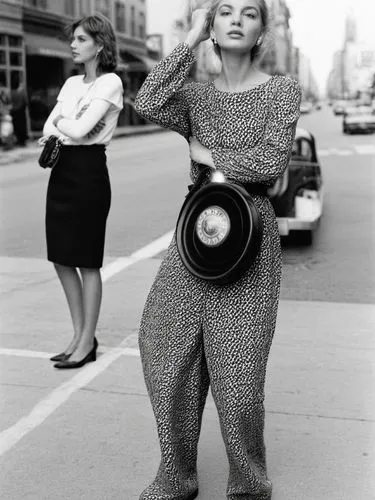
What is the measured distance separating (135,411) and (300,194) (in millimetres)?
6522

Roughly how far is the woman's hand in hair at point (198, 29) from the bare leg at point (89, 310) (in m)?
2.26

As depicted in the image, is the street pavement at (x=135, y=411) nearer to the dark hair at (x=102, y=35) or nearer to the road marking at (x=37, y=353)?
the road marking at (x=37, y=353)

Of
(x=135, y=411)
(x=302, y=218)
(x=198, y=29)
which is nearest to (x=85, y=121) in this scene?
(x=135, y=411)

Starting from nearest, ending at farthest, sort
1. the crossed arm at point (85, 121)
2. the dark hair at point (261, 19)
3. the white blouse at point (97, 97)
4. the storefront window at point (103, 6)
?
1. the dark hair at point (261, 19)
2. the crossed arm at point (85, 121)
3. the white blouse at point (97, 97)
4. the storefront window at point (103, 6)

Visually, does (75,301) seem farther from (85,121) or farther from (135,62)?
(135,62)

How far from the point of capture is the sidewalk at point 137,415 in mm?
3393

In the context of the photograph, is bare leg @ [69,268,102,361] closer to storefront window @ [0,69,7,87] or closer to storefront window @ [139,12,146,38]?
storefront window @ [0,69,7,87]

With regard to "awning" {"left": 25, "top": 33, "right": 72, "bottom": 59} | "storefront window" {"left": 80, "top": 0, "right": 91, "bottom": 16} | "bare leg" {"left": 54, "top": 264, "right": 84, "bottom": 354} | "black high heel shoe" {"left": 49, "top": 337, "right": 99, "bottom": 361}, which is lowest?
"black high heel shoe" {"left": 49, "top": 337, "right": 99, "bottom": 361}

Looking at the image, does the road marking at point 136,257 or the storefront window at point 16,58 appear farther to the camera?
the storefront window at point 16,58

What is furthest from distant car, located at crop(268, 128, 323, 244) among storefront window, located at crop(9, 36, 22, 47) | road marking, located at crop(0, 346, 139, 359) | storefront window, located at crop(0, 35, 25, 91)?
storefront window, located at crop(9, 36, 22, 47)

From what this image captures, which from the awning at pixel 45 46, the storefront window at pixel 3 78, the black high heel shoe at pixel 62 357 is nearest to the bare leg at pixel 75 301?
the black high heel shoe at pixel 62 357

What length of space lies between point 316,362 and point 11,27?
28594 millimetres

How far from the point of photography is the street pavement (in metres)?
3.40

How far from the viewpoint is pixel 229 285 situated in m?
2.84
